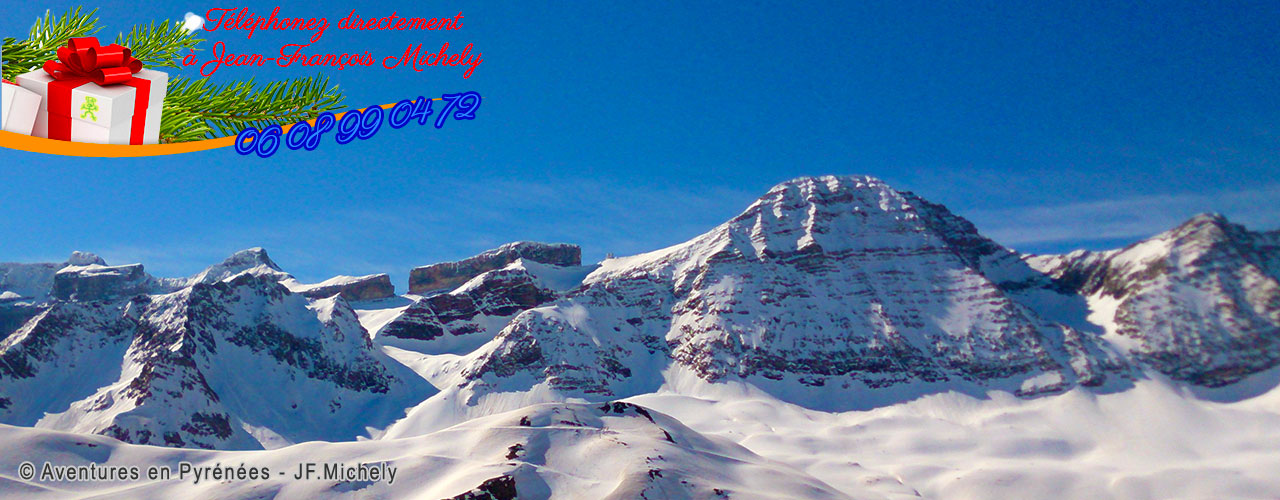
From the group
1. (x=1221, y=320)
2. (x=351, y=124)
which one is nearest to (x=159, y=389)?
(x=351, y=124)

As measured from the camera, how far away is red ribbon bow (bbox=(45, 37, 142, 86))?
22.7 ft

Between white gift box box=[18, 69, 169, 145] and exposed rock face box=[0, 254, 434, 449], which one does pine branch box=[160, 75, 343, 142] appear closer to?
white gift box box=[18, 69, 169, 145]

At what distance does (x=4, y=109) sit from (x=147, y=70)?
1.10m

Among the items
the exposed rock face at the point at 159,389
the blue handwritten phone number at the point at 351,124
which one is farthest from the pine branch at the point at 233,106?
the exposed rock face at the point at 159,389

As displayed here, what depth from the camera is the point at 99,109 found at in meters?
7.23

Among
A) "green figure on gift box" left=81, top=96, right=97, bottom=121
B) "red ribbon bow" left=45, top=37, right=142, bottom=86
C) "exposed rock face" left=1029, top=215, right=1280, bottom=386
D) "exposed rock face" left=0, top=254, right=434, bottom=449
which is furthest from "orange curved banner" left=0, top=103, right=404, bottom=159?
"exposed rock face" left=1029, top=215, right=1280, bottom=386

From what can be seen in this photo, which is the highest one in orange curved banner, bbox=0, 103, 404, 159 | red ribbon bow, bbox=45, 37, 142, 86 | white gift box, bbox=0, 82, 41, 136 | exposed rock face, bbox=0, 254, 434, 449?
red ribbon bow, bbox=45, 37, 142, 86

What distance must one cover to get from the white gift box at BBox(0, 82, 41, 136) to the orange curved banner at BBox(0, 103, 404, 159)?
74 millimetres

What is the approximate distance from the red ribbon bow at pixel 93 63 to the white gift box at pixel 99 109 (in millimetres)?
90

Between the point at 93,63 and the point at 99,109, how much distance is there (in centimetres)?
42

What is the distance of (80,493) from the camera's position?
154ft

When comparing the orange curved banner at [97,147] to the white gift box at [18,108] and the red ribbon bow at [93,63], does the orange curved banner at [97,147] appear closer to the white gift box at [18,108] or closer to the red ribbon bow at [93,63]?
the white gift box at [18,108]

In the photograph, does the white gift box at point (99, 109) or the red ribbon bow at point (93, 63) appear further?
the white gift box at point (99, 109)

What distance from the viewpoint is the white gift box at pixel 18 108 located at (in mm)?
7012
